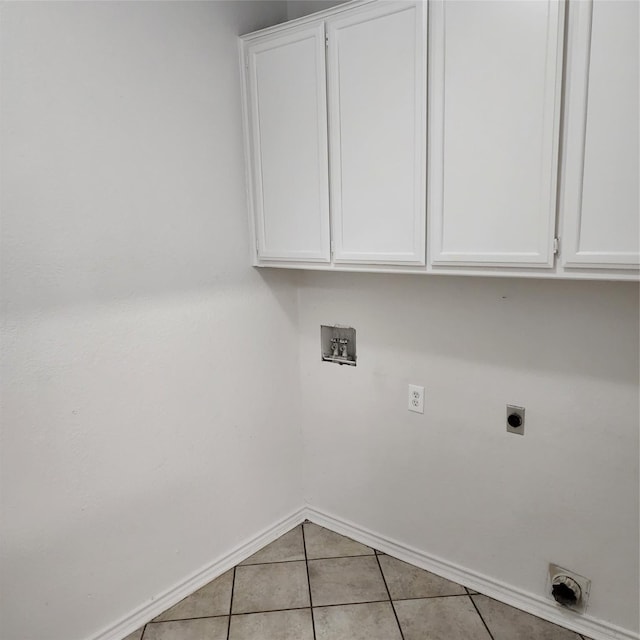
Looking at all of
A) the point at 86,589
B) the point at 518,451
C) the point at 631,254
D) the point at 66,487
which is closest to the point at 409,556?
the point at 518,451

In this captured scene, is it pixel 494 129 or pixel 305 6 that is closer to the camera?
pixel 494 129

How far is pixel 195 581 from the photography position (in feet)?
7.07

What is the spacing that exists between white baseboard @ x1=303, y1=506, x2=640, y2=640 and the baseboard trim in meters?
0.21

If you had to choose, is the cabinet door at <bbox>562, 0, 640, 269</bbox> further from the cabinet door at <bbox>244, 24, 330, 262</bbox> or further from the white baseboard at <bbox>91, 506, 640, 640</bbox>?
the white baseboard at <bbox>91, 506, 640, 640</bbox>

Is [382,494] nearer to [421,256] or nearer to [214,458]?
[214,458]

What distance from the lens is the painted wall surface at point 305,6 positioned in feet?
6.95

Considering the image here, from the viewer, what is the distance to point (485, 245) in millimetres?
1595

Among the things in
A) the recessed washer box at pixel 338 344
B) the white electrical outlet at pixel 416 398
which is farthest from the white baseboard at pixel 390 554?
the recessed washer box at pixel 338 344

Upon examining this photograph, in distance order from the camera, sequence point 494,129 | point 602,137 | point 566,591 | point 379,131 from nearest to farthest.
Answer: point 602,137 → point 494,129 → point 379,131 → point 566,591

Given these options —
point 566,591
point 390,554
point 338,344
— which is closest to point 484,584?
point 566,591

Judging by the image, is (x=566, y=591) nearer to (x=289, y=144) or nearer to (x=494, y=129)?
(x=494, y=129)

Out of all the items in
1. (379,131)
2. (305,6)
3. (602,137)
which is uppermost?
(305,6)

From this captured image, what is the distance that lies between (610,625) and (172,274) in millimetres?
1974

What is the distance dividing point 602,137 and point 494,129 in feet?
0.95
